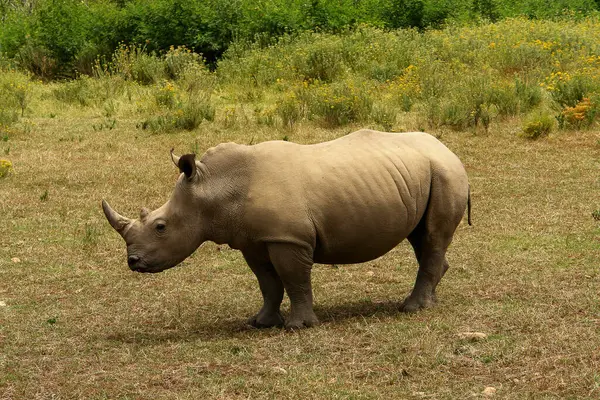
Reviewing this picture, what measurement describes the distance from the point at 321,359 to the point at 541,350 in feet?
4.12

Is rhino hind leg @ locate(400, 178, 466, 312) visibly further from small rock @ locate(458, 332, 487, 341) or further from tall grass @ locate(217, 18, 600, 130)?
tall grass @ locate(217, 18, 600, 130)

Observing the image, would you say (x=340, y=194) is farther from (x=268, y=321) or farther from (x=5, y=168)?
(x=5, y=168)

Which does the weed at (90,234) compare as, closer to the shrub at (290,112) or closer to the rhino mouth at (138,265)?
the rhino mouth at (138,265)

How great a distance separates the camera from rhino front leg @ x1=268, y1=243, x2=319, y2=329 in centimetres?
662

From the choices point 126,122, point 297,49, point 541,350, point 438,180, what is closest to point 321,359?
point 541,350

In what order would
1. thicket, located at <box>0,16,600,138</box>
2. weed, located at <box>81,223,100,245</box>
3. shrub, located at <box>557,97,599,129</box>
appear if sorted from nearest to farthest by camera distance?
weed, located at <box>81,223,100,245</box>, shrub, located at <box>557,97,599,129</box>, thicket, located at <box>0,16,600,138</box>

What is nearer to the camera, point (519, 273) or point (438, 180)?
point (438, 180)

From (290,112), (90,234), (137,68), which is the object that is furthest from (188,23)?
(90,234)

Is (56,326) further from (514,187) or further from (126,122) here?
(126,122)

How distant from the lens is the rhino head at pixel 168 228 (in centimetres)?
669

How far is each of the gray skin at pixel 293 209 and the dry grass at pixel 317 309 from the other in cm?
45

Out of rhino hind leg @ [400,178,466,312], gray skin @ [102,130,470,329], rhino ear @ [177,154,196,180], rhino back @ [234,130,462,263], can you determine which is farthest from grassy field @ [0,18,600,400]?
rhino ear @ [177,154,196,180]

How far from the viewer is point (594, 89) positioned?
1498 centimetres

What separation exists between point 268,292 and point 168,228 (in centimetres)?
82
